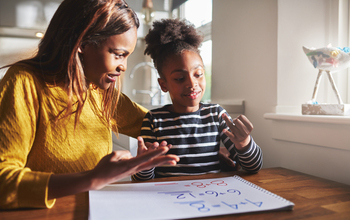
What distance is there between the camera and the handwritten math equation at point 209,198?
1.80 feet

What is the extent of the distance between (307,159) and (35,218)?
0.85 metres

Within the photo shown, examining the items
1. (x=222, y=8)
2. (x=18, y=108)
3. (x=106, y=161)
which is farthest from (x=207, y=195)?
(x=222, y=8)

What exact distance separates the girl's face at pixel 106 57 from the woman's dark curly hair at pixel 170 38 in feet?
0.61

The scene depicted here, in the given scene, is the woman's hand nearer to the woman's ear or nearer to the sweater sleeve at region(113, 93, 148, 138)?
the woman's ear

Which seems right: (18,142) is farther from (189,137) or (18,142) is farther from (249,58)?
(249,58)

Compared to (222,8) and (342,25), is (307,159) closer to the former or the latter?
(342,25)

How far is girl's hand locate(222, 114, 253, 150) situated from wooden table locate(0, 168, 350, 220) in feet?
0.37

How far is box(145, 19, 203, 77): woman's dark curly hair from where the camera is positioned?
3.13 feet

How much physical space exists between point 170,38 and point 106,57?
0.94 ft

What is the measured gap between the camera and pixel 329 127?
87 cm

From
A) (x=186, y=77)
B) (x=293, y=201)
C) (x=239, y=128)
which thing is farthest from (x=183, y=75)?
(x=293, y=201)

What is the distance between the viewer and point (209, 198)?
1.94 feet

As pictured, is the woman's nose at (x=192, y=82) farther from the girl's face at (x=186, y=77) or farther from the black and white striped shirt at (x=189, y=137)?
the black and white striped shirt at (x=189, y=137)

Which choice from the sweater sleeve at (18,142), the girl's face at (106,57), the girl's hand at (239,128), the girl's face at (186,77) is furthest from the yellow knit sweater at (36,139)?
the girl's hand at (239,128)
